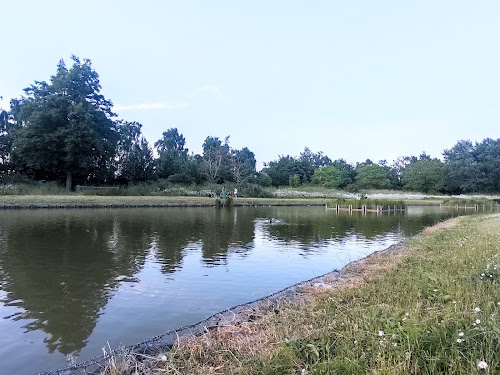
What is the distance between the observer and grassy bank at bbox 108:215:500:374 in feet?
8.07

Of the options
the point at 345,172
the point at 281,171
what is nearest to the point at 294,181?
the point at 281,171

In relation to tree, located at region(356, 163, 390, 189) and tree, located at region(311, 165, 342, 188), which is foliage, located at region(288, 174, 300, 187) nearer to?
tree, located at region(311, 165, 342, 188)

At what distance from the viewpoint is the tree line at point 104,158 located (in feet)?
110

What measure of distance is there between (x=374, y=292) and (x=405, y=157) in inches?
3519

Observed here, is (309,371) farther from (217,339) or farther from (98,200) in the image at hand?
(98,200)

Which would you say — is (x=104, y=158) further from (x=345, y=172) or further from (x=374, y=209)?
(x=345, y=172)

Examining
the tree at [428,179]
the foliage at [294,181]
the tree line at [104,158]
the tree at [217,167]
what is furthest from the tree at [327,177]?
the tree at [217,167]

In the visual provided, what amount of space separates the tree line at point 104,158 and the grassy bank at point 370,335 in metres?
33.6

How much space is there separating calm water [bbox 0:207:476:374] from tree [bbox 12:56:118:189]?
72.8 ft

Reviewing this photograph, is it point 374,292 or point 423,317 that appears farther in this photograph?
point 374,292

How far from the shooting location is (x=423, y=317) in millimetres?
3307

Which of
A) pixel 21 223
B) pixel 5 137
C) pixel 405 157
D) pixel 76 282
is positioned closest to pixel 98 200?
pixel 21 223

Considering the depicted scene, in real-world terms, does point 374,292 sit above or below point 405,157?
below

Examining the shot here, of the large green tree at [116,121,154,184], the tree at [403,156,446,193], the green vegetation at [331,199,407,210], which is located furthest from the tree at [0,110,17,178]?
the tree at [403,156,446,193]
